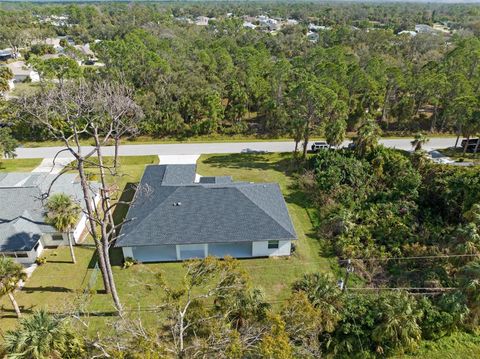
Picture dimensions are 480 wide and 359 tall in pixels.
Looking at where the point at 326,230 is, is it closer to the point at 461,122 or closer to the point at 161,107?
the point at 461,122

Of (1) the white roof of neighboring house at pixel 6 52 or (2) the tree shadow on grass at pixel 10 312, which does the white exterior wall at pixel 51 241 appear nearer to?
(2) the tree shadow on grass at pixel 10 312

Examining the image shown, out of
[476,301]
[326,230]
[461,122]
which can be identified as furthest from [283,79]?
[476,301]

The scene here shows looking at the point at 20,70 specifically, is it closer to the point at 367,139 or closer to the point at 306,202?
the point at 306,202

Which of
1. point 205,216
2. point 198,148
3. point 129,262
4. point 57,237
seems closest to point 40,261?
point 57,237

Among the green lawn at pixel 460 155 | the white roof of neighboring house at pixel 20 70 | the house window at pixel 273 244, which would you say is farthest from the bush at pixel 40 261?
the white roof of neighboring house at pixel 20 70

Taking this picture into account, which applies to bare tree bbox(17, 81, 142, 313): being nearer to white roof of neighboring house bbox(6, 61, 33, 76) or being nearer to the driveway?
the driveway

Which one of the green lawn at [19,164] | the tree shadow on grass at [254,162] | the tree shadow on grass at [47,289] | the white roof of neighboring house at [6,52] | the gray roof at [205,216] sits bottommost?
the tree shadow on grass at [47,289]

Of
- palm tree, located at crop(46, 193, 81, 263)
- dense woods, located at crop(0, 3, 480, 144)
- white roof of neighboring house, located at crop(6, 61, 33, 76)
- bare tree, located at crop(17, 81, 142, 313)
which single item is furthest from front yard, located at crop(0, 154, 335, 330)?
white roof of neighboring house, located at crop(6, 61, 33, 76)
